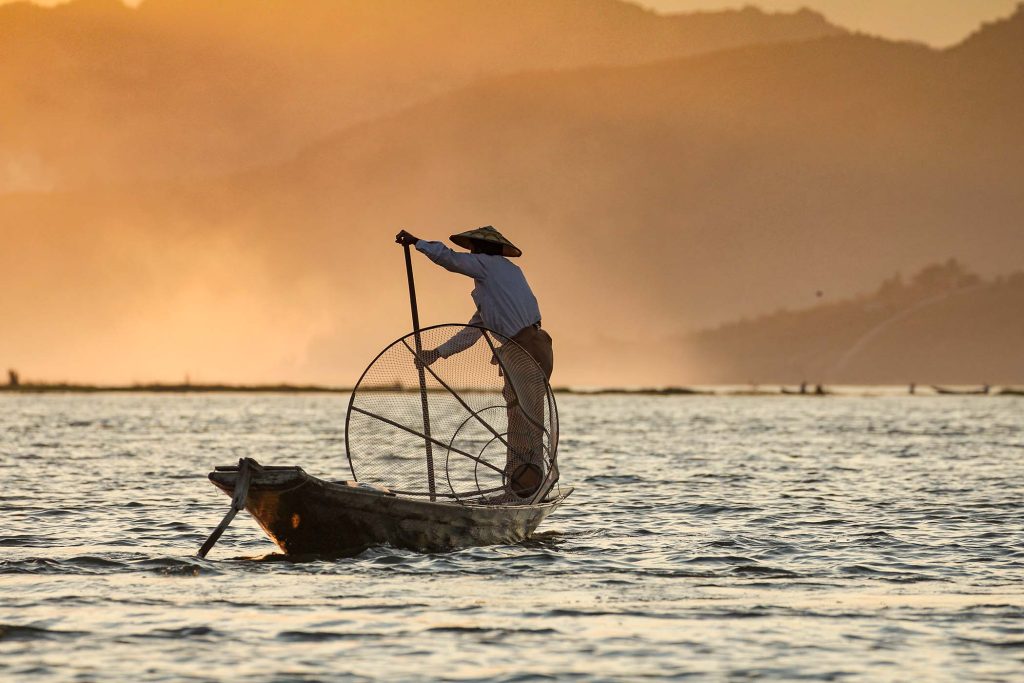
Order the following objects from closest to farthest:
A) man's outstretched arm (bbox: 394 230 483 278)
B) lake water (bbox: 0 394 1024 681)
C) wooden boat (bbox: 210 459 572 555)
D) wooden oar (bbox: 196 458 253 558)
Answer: lake water (bbox: 0 394 1024 681) → wooden oar (bbox: 196 458 253 558) → wooden boat (bbox: 210 459 572 555) → man's outstretched arm (bbox: 394 230 483 278)

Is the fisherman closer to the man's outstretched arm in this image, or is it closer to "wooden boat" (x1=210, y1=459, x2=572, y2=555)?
the man's outstretched arm

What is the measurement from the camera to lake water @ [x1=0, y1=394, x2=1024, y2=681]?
10.7 m

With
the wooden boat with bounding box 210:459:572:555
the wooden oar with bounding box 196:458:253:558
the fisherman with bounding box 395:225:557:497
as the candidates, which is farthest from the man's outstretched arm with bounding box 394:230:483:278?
the wooden oar with bounding box 196:458:253:558

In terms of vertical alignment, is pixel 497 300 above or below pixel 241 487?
above

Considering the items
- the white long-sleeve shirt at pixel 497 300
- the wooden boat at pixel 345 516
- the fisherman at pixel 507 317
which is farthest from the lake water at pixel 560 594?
the white long-sleeve shirt at pixel 497 300

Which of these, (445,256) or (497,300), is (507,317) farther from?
(445,256)

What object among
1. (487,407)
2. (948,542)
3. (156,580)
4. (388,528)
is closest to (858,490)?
(948,542)

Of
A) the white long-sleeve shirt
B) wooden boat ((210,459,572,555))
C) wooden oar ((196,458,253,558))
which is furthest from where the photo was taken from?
the white long-sleeve shirt

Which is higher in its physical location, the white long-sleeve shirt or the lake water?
the white long-sleeve shirt

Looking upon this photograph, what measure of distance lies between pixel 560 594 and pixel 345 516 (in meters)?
2.60

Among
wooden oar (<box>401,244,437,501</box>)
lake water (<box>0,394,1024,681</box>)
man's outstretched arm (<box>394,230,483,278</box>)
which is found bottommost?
lake water (<box>0,394,1024,681</box>)

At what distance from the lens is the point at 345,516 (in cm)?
1526

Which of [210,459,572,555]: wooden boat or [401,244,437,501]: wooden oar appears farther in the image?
[401,244,437,501]: wooden oar

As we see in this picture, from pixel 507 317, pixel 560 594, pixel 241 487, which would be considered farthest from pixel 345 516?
pixel 507 317
